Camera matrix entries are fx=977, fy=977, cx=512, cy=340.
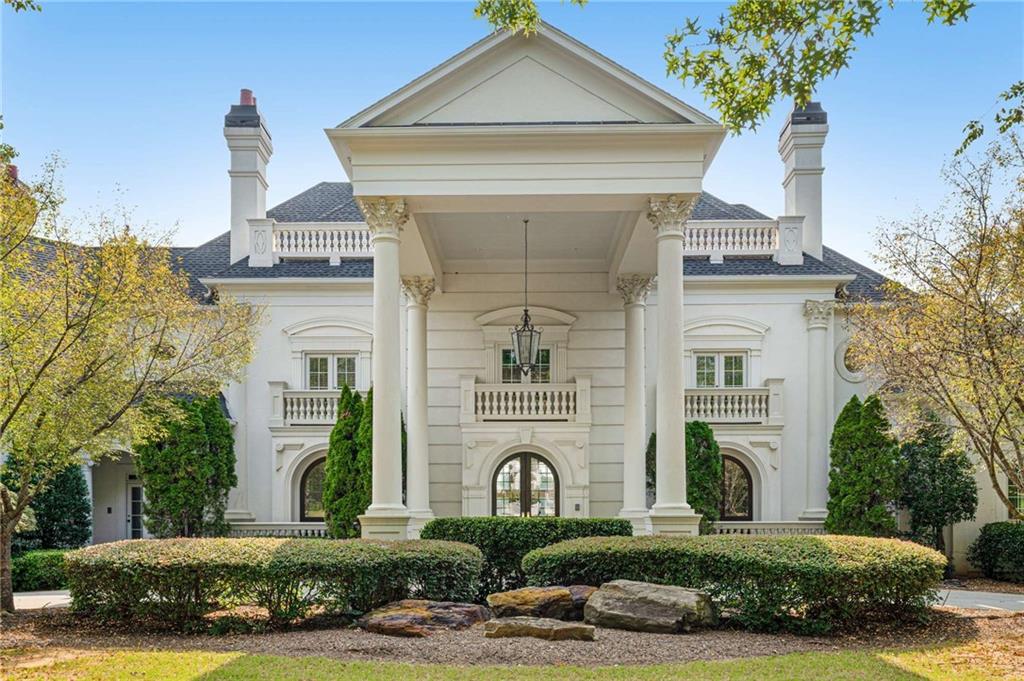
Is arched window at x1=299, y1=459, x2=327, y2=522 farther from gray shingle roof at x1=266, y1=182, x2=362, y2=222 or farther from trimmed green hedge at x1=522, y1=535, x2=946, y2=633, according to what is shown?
trimmed green hedge at x1=522, y1=535, x2=946, y2=633

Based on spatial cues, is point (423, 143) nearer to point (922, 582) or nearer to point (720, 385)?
point (922, 582)

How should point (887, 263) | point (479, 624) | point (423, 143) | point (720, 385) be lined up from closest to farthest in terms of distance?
point (479, 624)
point (423, 143)
point (887, 263)
point (720, 385)

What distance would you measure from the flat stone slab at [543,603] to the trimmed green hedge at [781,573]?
790 mm

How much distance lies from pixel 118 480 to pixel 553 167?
16.3m

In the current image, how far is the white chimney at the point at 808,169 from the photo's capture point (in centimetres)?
2436

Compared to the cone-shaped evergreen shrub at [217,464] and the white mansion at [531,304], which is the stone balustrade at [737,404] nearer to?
the white mansion at [531,304]

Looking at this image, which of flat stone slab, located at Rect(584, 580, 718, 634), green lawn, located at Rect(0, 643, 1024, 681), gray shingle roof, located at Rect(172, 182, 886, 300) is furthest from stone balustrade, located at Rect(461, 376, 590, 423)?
green lawn, located at Rect(0, 643, 1024, 681)

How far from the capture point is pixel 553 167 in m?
14.2

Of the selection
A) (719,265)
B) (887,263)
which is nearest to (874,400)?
(719,265)

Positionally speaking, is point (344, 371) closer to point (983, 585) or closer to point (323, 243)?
point (323, 243)

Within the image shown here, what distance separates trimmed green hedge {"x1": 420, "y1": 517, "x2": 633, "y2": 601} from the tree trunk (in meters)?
6.25

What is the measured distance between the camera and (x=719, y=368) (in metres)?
23.5

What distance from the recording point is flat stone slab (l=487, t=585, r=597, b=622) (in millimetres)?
11695

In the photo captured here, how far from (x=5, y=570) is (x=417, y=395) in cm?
769
